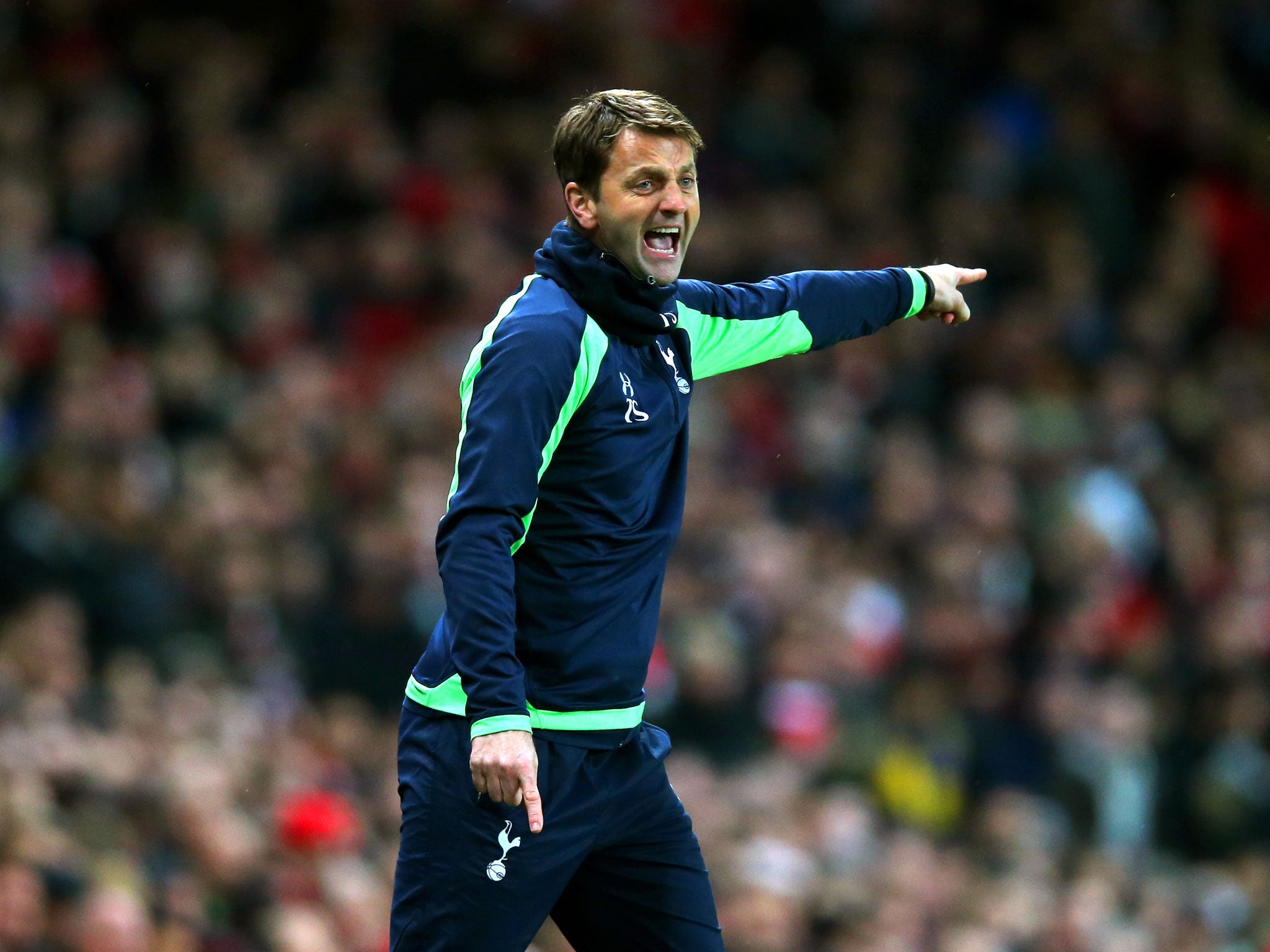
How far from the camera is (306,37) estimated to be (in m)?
11.8

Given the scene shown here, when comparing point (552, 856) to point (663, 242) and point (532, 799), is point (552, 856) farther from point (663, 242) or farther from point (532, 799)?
point (663, 242)

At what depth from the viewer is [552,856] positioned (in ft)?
12.4

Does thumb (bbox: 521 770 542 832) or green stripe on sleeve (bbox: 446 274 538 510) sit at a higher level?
green stripe on sleeve (bbox: 446 274 538 510)

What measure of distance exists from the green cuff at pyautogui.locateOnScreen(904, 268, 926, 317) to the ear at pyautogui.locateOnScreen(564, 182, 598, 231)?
92cm

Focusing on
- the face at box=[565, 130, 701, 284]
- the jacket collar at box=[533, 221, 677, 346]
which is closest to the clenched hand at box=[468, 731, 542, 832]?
the jacket collar at box=[533, 221, 677, 346]

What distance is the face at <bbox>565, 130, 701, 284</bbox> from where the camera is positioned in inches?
152

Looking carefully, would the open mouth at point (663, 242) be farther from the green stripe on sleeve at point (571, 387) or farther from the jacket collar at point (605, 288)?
the green stripe on sleeve at point (571, 387)

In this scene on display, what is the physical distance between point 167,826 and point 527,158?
574 cm

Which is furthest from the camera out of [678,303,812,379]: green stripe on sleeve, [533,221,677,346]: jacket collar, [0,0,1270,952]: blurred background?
[0,0,1270,952]: blurred background

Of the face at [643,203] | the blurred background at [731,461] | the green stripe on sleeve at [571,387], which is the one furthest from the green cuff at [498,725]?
the blurred background at [731,461]

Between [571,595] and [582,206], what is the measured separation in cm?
81

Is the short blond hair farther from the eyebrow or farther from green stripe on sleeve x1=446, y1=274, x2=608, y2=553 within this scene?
green stripe on sleeve x1=446, y1=274, x2=608, y2=553

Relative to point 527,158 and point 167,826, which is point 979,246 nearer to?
point 527,158

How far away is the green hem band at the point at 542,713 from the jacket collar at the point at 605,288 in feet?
2.54
